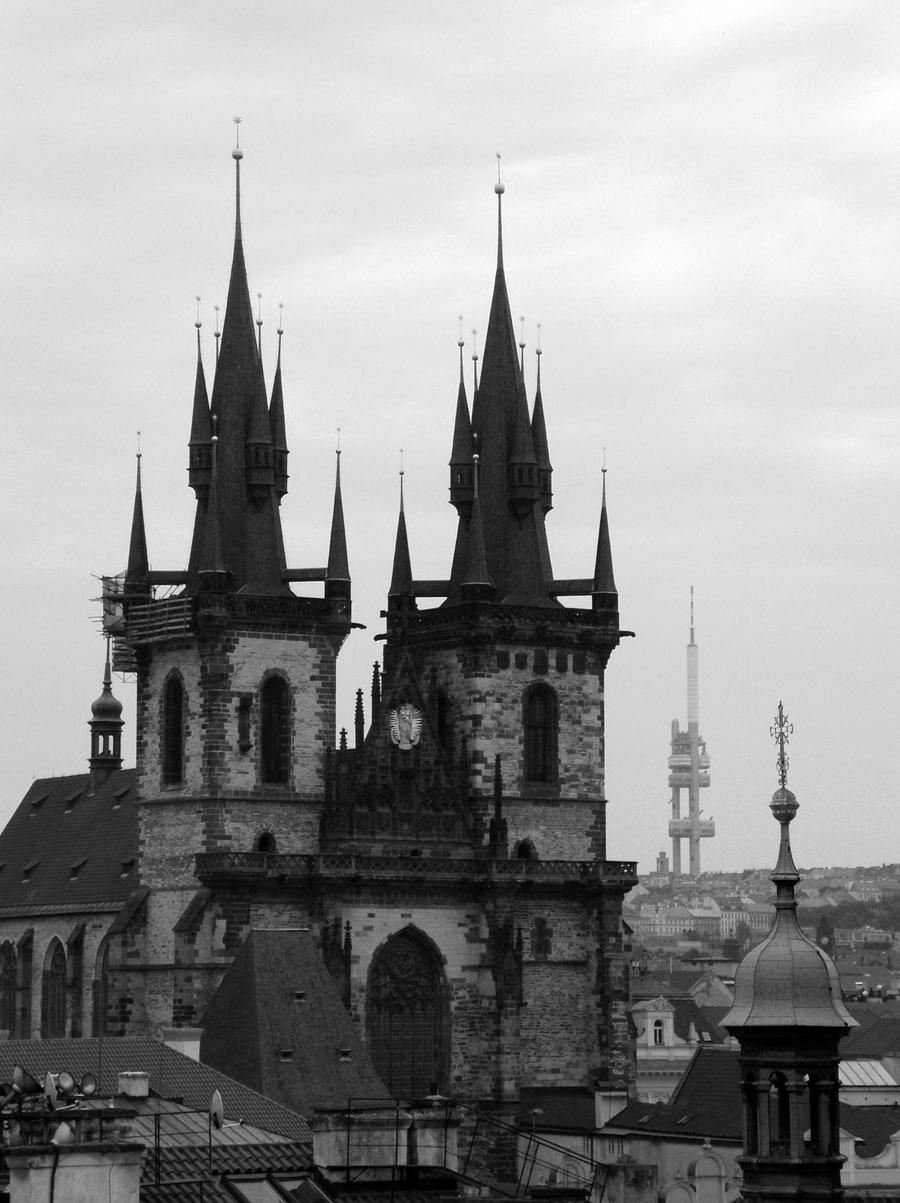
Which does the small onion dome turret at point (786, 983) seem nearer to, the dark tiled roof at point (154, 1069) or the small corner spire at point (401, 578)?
the dark tiled roof at point (154, 1069)

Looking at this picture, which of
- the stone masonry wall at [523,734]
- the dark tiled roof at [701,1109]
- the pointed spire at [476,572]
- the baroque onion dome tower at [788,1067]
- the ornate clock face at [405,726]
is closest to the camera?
the baroque onion dome tower at [788,1067]

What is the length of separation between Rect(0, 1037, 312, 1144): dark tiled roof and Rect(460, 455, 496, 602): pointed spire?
39.4 m

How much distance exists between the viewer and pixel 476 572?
397 ft

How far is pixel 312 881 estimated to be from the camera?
11650 centimetres

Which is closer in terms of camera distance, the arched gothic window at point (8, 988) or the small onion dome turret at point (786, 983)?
the small onion dome turret at point (786, 983)

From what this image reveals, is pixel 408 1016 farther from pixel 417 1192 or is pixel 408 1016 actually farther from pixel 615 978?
pixel 417 1192

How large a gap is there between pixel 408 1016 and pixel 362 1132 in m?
56.7

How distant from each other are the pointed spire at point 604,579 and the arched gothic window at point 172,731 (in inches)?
607

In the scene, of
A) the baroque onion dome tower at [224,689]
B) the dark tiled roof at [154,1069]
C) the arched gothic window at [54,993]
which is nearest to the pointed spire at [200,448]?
the baroque onion dome tower at [224,689]

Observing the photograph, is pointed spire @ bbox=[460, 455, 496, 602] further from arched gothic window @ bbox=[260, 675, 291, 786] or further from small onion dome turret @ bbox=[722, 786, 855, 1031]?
small onion dome turret @ bbox=[722, 786, 855, 1031]

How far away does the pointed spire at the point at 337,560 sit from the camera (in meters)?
118

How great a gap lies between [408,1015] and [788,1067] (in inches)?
2103

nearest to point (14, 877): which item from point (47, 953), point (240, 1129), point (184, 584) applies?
point (47, 953)

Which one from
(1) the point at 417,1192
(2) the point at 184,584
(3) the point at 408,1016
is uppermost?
(2) the point at 184,584
